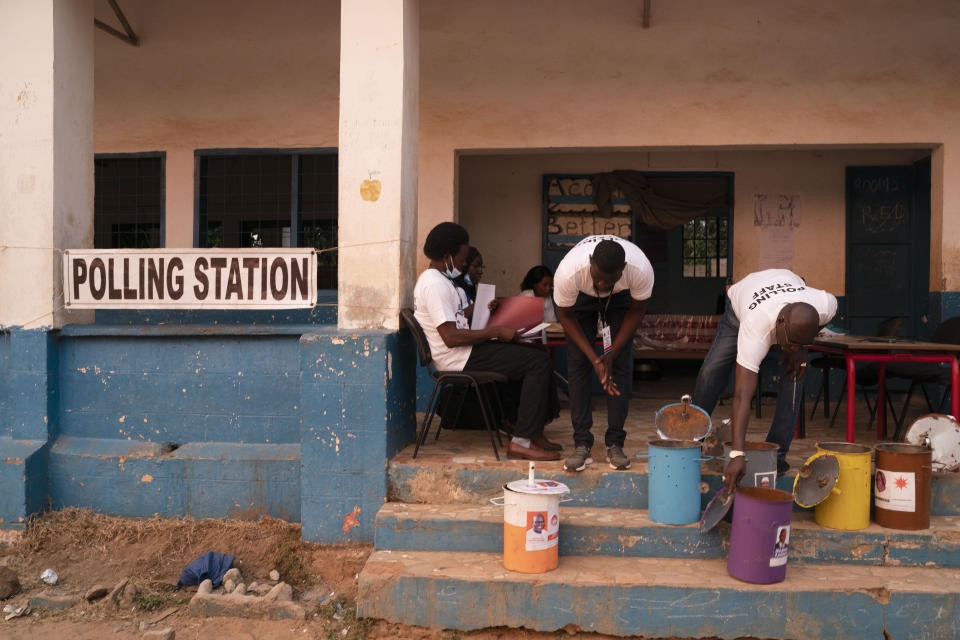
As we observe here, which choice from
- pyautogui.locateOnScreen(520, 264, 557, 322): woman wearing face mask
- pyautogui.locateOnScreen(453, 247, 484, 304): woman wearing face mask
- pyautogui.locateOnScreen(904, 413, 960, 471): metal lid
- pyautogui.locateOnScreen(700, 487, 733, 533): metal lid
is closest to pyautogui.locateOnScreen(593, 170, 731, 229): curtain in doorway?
pyautogui.locateOnScreen(520, 264, 557, 322): woman wearing face mask

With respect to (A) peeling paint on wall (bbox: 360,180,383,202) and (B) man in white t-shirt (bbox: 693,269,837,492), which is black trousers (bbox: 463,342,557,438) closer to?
(B) man in white t-shirt (bbox: 693,269,837,492)

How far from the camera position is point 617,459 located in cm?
452

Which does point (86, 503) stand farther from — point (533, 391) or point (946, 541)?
point (946, 541)

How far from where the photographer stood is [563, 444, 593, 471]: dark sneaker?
4477 mm

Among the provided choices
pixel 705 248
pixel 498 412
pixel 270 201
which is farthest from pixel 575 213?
pixel 498 412

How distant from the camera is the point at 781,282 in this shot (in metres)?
4.32

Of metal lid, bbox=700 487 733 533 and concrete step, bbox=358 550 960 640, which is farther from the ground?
metal lid, bbox=700 487 733 533

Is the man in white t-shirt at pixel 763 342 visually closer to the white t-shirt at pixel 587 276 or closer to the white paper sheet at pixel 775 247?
the white t-shirt at pixel 587 276

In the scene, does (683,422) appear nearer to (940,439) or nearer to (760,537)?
(760,537)

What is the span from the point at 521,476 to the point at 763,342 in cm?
157

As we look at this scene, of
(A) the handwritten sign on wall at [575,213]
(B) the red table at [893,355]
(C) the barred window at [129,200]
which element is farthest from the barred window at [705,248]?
(C) the barred window at [129,200]

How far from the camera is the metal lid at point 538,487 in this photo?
12.9 feet

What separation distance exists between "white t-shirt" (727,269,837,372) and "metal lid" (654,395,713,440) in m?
0.40

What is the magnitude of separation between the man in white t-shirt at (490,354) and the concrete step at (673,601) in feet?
3.13
